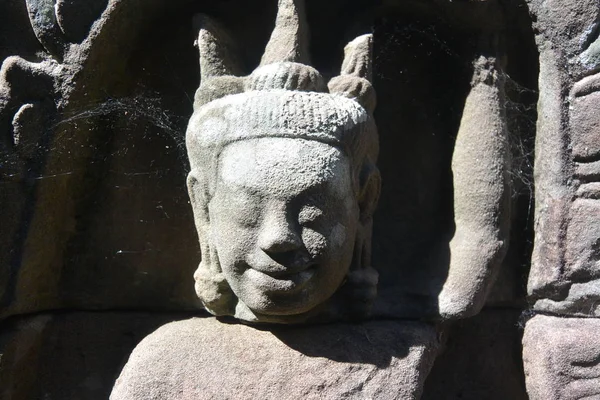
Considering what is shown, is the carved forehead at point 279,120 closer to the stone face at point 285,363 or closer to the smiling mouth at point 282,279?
the smiling mouth at point 282,279

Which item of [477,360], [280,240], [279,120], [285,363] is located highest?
[279,120]

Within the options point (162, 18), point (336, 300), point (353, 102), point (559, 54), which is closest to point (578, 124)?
point (559, 54)

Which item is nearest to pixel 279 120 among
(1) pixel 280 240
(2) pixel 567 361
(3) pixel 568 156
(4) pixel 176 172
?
(1) pixel 280 240

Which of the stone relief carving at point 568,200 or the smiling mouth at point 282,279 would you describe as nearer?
the smiling mouth at point 282,279

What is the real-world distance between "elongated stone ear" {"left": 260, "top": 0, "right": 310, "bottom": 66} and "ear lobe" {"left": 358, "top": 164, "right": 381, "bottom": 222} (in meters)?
0.27

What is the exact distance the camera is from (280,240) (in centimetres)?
120

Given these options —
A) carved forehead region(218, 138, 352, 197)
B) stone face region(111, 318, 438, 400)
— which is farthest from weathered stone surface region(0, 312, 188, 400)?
carved forehead region(218, 138, 352, 197)

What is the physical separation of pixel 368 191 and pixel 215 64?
41cm

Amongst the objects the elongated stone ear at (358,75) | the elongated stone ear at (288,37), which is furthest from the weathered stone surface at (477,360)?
the elongated stone ear at (288,37)

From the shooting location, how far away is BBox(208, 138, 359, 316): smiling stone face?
1.22 metres

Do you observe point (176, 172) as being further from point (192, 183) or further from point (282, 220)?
point (282, 220)

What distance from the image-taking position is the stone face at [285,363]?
1349mm

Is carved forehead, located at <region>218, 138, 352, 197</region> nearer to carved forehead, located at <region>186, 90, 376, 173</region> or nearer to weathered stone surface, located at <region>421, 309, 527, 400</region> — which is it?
carved forehead, located at <region>186, 90, 376, 173</region>

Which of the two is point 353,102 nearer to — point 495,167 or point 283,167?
point 283,167
